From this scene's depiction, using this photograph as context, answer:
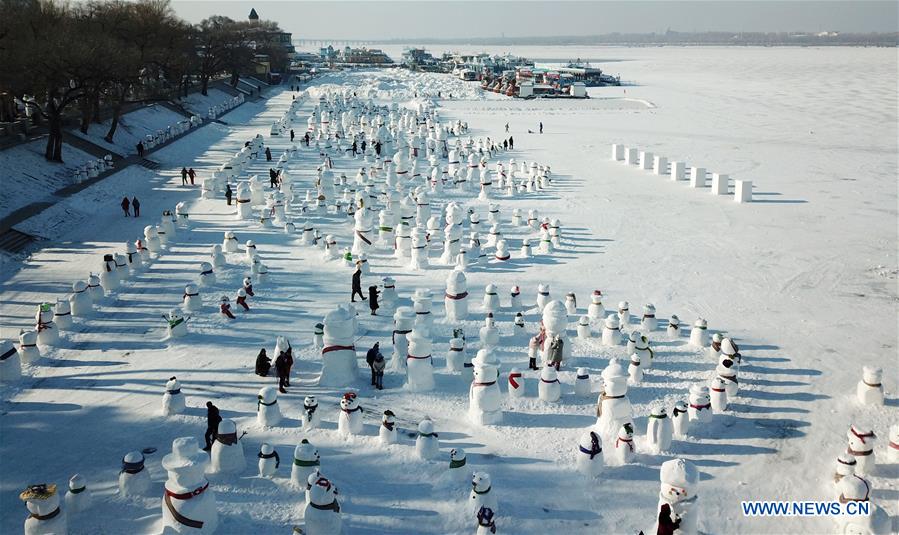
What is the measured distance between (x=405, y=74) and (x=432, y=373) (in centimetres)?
9138

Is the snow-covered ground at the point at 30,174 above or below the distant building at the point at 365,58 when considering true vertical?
below

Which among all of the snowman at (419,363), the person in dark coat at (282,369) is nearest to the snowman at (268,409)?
the person in dark coat at (282,369)

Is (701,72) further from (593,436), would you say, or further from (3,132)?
(593,436)

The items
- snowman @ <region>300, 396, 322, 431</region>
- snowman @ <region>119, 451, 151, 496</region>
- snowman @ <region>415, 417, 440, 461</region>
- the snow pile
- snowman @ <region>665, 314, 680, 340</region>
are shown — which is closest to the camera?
snowman @ <region>119, 451, 151, 496</region>

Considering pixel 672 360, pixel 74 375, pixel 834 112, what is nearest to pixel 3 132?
pixel 74 375

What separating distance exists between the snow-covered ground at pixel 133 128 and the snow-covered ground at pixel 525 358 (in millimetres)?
7344

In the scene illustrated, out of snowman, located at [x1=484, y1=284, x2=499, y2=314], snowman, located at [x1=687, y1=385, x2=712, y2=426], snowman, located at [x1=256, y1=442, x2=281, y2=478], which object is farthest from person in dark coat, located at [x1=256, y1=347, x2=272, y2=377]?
snowman, located at [x1=687, y1=385, x2=712, y2=426]

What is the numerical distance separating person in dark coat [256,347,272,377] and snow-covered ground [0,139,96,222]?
13716mm

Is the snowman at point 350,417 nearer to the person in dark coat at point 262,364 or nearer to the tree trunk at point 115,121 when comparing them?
the person in dark coat at point 262,364

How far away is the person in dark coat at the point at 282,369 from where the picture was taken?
33.8ft

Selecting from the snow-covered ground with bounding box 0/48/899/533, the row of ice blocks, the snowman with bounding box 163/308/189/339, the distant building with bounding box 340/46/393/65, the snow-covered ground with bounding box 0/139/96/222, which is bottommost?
the snow-covered ground with bounding box 0/48/899/533

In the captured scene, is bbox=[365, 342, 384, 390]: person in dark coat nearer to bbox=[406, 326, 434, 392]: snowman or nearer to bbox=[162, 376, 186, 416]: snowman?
bbox=[406, 326, 434, 392]: snowman

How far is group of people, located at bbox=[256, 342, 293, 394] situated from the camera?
10305mm

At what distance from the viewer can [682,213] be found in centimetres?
2112
